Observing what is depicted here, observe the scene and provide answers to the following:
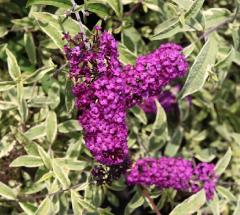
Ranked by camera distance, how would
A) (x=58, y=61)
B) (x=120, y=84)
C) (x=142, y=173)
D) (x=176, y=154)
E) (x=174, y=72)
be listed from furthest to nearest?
(x=176, y=154) → (x=58, y=61) → (x=142, y=173) → (x=174, y=72) → (x=120, y=84)

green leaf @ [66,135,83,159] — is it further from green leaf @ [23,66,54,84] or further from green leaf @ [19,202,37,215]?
green leaf @ [23,66,54,84]

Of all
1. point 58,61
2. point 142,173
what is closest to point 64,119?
point 58,61

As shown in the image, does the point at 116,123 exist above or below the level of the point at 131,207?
above

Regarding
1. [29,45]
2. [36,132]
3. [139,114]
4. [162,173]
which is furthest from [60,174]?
[29,45]

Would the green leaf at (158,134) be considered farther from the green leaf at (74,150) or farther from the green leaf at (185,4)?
the green leaf at (185,4)

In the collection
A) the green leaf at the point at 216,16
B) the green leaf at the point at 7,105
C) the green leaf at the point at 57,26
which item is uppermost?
the green leaf at the point at 57,26

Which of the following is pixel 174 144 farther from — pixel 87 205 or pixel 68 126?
pixel 87 205

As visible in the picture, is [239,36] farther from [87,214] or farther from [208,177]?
[87,214]

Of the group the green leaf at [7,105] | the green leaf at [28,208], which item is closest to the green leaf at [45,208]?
the green leaf at [28,208]
